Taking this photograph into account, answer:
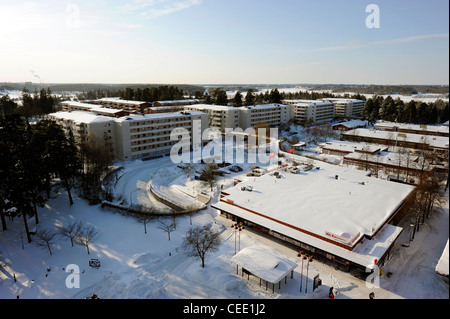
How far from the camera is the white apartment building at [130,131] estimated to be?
4353 cm

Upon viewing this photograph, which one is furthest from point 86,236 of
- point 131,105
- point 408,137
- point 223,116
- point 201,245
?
point 131,105

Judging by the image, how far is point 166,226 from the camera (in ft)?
73.6

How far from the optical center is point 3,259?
1952 centimetres

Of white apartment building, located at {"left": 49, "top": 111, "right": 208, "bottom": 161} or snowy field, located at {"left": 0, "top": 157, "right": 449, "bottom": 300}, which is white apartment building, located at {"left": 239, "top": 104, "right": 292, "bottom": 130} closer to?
white apartment building, located at {"left": 49, "top": 111, "right": 208, "bottom": 161}

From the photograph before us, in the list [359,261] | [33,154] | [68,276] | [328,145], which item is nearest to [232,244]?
[359,261]

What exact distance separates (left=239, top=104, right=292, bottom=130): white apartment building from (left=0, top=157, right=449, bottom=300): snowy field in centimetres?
4018

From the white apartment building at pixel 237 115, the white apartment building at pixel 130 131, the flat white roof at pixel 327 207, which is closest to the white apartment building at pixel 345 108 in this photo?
the white apartment building at pixel 237 115

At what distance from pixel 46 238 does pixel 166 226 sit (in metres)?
8.50

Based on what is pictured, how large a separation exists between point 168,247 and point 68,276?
6.33 metres

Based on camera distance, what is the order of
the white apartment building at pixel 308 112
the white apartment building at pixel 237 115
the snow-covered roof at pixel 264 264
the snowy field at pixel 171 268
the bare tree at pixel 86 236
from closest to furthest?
1. the snow-covered roof at pixel 264 264
2. the snowy field at pixel 171 268
3. the bare tree at pixel 86 236
4. the white apartment building at pixel 237 115
5. the white apartment building at pixel 308 112

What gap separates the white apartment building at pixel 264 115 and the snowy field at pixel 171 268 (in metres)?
40.2

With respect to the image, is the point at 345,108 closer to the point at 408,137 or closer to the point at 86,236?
the point at 408,137

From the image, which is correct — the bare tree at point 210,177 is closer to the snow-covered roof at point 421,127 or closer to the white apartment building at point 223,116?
the white apartment building at point 223,116

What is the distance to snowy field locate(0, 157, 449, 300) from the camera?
1594 centimetres
